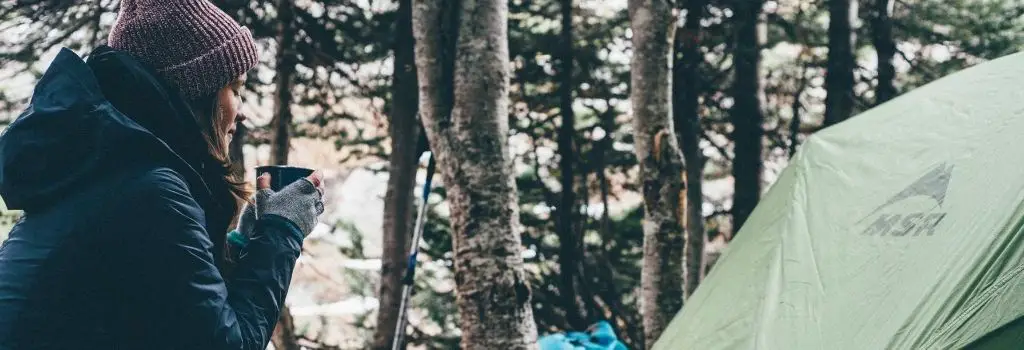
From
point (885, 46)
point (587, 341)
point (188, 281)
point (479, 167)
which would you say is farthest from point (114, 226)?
point (885, 46)

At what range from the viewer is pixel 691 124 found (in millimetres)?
10000

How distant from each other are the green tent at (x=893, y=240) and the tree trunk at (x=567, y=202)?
180 inches

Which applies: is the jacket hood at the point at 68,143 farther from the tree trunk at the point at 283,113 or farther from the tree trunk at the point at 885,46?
the tree trunk at the point at 885,46

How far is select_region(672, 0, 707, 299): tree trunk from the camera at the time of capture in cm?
941

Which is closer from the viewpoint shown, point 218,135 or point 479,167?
point 218,135

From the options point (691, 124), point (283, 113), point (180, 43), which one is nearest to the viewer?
point (180, 43)

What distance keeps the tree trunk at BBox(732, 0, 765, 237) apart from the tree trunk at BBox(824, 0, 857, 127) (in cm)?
95

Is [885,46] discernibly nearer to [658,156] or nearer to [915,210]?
[658,156]

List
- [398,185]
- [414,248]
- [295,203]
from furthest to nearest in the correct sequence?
[398,185] → [414,248] → [295,203]

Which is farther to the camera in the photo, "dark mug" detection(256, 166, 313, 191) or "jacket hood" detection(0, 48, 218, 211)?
"dark mug" detection(256, 166, 313, 191)

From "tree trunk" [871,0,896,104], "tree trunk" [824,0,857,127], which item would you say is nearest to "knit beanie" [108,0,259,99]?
"tree trunk" [824,0,857,127]

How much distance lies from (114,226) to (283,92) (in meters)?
7.21

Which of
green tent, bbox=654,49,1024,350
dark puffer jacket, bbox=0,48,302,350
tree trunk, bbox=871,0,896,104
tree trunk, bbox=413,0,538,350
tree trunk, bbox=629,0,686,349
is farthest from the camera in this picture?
tree trunk, bbox=871,0,896,104

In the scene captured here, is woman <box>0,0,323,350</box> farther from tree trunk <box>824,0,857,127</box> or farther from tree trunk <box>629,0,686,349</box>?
tree trunk <box>824,0,857,127</box>
